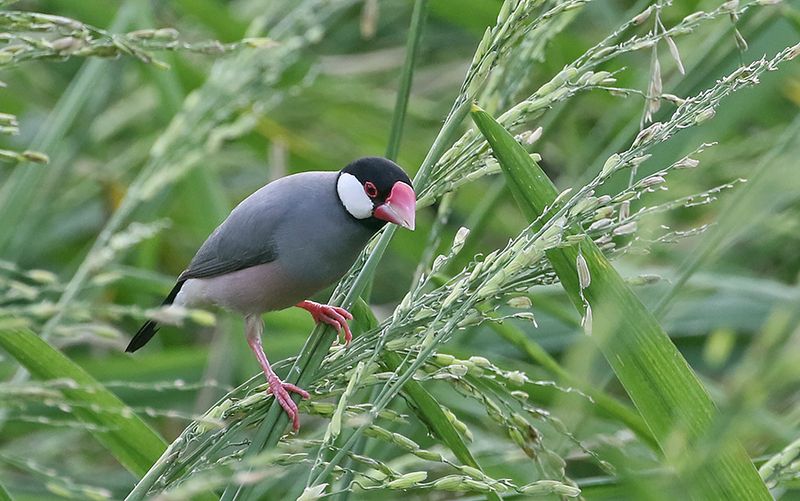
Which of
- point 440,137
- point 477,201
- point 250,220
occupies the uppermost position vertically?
point 440,137

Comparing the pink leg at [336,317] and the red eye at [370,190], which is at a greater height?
the red eye at [370,190]

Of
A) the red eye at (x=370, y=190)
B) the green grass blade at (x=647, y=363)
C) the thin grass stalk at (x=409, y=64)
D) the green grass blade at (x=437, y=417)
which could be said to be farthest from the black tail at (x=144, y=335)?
the green grass blade at (x=647, y=363)

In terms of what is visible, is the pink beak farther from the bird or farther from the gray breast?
the gray breast

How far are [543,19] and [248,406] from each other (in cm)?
50

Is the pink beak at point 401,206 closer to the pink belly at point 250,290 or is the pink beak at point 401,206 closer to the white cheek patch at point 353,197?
the white cheek patch at point 353,197

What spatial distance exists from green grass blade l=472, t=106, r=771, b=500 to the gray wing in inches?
26.3

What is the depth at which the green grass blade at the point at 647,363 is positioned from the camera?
96 cm

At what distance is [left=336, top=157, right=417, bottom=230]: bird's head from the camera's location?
1.30m

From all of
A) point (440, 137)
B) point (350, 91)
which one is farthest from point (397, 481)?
point (350, 91)

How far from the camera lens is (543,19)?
1.05 metres

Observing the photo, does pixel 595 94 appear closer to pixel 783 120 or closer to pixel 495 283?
pixel 783 120

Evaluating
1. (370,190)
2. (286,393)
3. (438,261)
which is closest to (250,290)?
(370,190)

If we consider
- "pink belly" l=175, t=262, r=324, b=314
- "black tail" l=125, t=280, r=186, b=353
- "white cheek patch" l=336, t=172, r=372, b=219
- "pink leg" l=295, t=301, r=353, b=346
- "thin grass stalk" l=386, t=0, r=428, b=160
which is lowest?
"black tail" l=125, t=280, r=186, b=353

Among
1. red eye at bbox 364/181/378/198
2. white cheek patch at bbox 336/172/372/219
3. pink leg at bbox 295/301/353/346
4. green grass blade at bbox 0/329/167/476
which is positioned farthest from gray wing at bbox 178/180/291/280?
green grass blade at bbox 0/329/167/476
